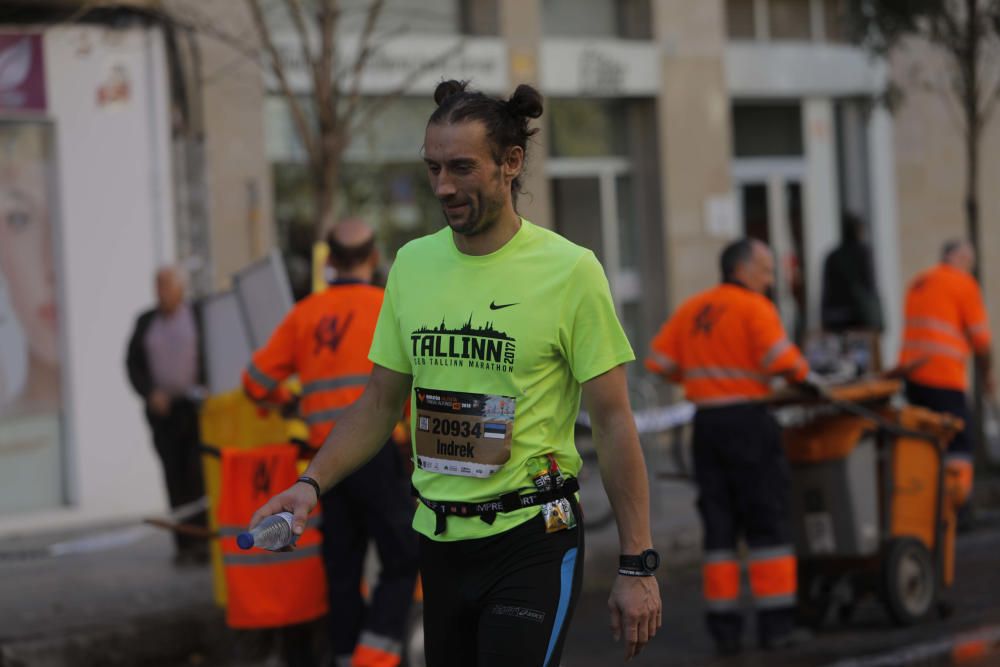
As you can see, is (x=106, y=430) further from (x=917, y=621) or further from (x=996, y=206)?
(x=996, y=206)

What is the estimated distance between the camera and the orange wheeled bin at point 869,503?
27.2ft

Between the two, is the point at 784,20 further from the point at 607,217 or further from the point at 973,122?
the point at 973,122

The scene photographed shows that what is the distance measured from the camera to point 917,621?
8469mm

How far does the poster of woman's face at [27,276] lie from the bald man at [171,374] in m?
2.56

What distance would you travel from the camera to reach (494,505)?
3.88 m

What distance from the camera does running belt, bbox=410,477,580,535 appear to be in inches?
153

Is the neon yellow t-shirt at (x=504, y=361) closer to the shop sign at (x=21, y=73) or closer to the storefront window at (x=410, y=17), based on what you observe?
the shop sign at (x=21, y=73)

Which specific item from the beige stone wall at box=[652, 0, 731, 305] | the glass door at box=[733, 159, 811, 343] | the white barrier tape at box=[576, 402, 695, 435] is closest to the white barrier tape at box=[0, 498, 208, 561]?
the white barrier tape at box=[576, 402, 695, 435]

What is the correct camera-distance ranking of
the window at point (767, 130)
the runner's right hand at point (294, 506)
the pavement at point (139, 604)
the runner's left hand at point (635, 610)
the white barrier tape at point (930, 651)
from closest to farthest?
the runner's right hand at point (294, 506), the runner's left hand at point (635, 610), the white barrier tape at point (930, 651), the pavement at point (139, 604), the window at point (767, 130)

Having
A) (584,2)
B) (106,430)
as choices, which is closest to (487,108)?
(106,430)

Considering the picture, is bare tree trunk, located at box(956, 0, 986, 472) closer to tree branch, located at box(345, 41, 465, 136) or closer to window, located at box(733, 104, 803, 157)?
tree branch, located at box(345, 41, 465, 136)

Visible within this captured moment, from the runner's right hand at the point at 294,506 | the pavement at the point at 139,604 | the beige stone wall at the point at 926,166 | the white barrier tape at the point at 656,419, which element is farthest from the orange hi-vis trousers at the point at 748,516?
the beige stone wall at the point at 926,166

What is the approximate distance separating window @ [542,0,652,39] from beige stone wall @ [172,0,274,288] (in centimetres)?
376

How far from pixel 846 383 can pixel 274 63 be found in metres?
4.17
